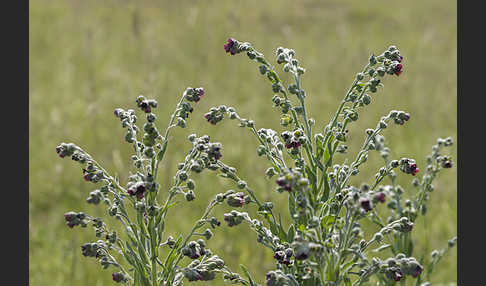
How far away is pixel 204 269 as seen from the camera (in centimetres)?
218

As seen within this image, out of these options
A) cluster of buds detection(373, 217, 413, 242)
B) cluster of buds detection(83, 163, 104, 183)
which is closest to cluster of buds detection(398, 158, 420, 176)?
cluster of buds detection(373, 217, 413, 242)

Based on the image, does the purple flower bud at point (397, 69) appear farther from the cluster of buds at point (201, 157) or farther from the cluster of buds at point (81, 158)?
the cluster of buds at point (81, 158)

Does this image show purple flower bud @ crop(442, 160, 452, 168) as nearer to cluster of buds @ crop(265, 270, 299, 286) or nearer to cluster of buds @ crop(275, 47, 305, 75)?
cluster of buds @ crop(275, 47, 305, 75)

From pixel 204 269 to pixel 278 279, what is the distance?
382 mm

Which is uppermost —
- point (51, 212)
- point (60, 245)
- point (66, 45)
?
point (66, 45)

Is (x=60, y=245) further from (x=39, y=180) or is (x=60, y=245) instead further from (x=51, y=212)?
(x=39, y=180)

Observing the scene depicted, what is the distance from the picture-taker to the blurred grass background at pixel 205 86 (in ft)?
17.5

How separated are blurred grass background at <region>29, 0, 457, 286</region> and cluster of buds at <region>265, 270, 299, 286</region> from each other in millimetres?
1762

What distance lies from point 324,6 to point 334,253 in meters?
12.1

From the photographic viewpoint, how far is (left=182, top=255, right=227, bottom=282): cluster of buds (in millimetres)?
2096

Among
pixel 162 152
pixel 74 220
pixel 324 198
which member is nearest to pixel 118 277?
pixel 74 220

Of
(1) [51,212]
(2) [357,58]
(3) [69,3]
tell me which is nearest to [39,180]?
(1) [51,212]

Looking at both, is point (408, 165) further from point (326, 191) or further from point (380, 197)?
point (380, 197)

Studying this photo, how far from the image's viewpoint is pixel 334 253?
2.14m
